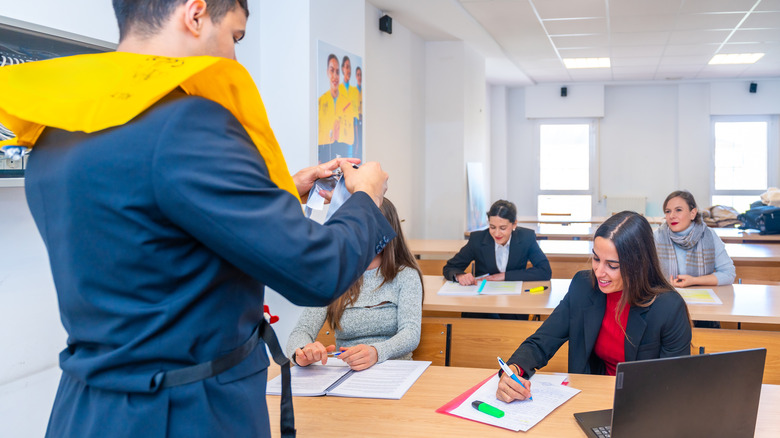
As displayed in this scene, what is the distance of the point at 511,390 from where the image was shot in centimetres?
167

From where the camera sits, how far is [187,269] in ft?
2.66

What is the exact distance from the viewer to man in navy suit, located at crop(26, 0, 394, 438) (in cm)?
77

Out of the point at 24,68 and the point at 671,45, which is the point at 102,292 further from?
the point at 671,45

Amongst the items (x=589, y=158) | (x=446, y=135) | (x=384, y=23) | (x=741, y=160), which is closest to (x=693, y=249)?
(x=384, y=23)

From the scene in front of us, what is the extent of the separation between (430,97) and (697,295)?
Result: 471cm

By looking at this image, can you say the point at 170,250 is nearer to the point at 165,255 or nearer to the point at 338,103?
the point at 165,255

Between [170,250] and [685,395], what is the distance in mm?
1066

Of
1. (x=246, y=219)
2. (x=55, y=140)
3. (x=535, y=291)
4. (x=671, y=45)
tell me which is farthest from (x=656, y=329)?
(x=671, y=45)

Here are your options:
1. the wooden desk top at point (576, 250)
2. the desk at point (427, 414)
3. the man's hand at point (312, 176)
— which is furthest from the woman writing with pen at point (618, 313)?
the wooden desk top at point (576, 250)

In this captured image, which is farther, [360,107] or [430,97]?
[430,97]

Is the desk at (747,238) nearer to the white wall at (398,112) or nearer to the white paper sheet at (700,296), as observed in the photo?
the white paper sheet at (700,296)

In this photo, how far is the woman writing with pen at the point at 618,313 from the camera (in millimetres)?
2053

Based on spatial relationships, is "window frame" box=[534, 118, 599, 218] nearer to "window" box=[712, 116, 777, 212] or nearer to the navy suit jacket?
"window" box=[712, 116, 777, 212]

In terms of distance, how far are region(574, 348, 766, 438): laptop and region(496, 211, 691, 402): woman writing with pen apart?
0.65m
